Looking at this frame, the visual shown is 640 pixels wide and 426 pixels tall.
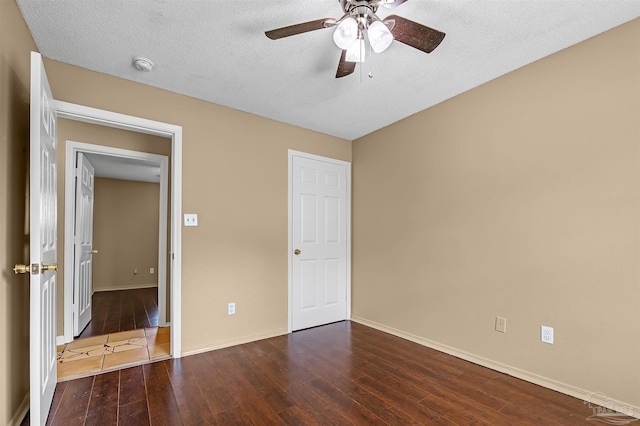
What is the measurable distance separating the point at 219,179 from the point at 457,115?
2382 millimetres

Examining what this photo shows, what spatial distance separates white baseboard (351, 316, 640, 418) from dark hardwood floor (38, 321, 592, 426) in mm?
59

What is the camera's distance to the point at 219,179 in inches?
121

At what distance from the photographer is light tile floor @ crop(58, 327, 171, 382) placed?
8.32 feet

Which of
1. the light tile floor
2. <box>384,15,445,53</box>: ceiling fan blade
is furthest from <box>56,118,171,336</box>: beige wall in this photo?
<box>384,15,445,53</box>: ceiling fan blade

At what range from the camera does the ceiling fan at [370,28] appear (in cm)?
156

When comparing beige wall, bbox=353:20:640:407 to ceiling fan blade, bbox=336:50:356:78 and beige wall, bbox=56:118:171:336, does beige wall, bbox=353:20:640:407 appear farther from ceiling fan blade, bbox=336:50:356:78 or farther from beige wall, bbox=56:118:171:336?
beige wall, bbox=56:118:171:336

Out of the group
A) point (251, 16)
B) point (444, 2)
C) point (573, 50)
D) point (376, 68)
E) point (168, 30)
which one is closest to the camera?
point (444, 2)

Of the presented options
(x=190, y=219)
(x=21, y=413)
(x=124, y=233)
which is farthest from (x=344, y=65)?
(x=124, y=233)

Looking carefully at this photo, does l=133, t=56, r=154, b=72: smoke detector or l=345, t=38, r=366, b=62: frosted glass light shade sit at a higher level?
l=133, t=56, r=154, b=72: smoke detector

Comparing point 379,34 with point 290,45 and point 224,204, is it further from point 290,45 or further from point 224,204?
point 224,204

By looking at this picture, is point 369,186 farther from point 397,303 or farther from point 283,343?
point 283,343

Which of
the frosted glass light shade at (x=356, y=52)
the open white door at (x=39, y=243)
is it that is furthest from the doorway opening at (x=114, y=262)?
the frosted glass light shade at (x=356, y=52)

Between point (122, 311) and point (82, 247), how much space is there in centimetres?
131

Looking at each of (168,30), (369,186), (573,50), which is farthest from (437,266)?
(168,30)
